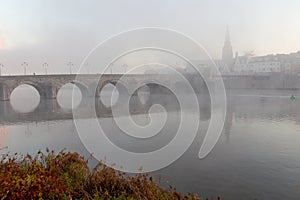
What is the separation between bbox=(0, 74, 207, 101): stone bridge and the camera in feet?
184

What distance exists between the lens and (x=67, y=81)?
202 ft

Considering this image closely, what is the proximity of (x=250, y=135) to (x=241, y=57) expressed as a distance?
144298 mm

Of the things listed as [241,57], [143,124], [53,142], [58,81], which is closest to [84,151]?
[53,142]

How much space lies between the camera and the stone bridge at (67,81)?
56.0 m

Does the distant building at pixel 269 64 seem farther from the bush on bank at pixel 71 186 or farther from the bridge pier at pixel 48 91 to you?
the bush on bank at pixel 71 186

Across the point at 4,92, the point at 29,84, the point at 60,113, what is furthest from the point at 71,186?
the point at 4,92

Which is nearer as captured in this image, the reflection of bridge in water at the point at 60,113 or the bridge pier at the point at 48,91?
the reflection of bridge in water at the point at 60,113

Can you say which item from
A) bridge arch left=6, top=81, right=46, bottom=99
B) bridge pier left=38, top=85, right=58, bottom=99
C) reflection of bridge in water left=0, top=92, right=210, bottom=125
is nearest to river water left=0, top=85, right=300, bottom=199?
reflection of bridge in water left=0, top=92, right=210, bottom=125

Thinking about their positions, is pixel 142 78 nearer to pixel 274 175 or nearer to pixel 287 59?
pixel 274 175

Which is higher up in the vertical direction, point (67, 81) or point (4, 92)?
point (67, 81)

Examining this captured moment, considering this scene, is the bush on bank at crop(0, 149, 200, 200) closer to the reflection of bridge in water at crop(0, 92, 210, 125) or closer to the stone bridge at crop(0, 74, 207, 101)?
the reflection of bridge in water at crop(0, 92, 210, 125)

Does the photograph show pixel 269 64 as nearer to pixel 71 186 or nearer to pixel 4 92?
pixel 4 92

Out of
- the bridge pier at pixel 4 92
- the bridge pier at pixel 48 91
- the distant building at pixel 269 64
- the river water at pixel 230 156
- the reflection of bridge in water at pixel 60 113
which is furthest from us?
the distant building at pixel 269 64

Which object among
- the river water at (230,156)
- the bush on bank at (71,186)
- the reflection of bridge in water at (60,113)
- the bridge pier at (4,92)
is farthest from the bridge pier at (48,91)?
the bush on bank at (71,186)
